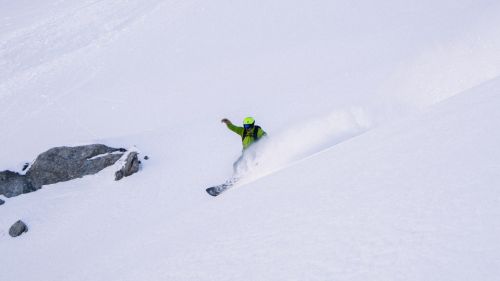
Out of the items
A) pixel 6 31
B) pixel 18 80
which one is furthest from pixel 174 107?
pixel 6 31

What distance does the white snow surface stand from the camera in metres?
3.38

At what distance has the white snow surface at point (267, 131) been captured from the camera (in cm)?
338

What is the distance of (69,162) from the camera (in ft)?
57.5

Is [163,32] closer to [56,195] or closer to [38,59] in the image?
[38,59]

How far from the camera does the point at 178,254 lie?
4.71 metres

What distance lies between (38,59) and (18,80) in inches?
114

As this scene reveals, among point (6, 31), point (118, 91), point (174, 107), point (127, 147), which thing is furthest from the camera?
point (6, 31)

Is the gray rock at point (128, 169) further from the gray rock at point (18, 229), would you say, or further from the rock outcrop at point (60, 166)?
the gray rock at point (18, 229)

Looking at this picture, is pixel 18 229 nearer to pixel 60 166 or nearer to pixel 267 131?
pixel 60 166

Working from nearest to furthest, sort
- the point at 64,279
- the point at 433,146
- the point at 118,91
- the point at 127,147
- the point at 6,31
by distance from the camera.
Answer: the point at 433,146 → the point at 64,279 → the point at 127,147 → the point at 118,91 → the point at 6,31

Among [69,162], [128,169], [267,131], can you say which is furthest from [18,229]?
[267,131]

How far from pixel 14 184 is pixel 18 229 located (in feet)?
11.4

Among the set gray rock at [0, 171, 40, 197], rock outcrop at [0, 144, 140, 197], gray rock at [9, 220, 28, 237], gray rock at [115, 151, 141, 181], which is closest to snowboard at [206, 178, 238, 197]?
gray rock at [115, 151, 141, 181]

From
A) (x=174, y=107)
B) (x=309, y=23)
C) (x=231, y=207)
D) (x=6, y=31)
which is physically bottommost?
(x=231, y=207)
